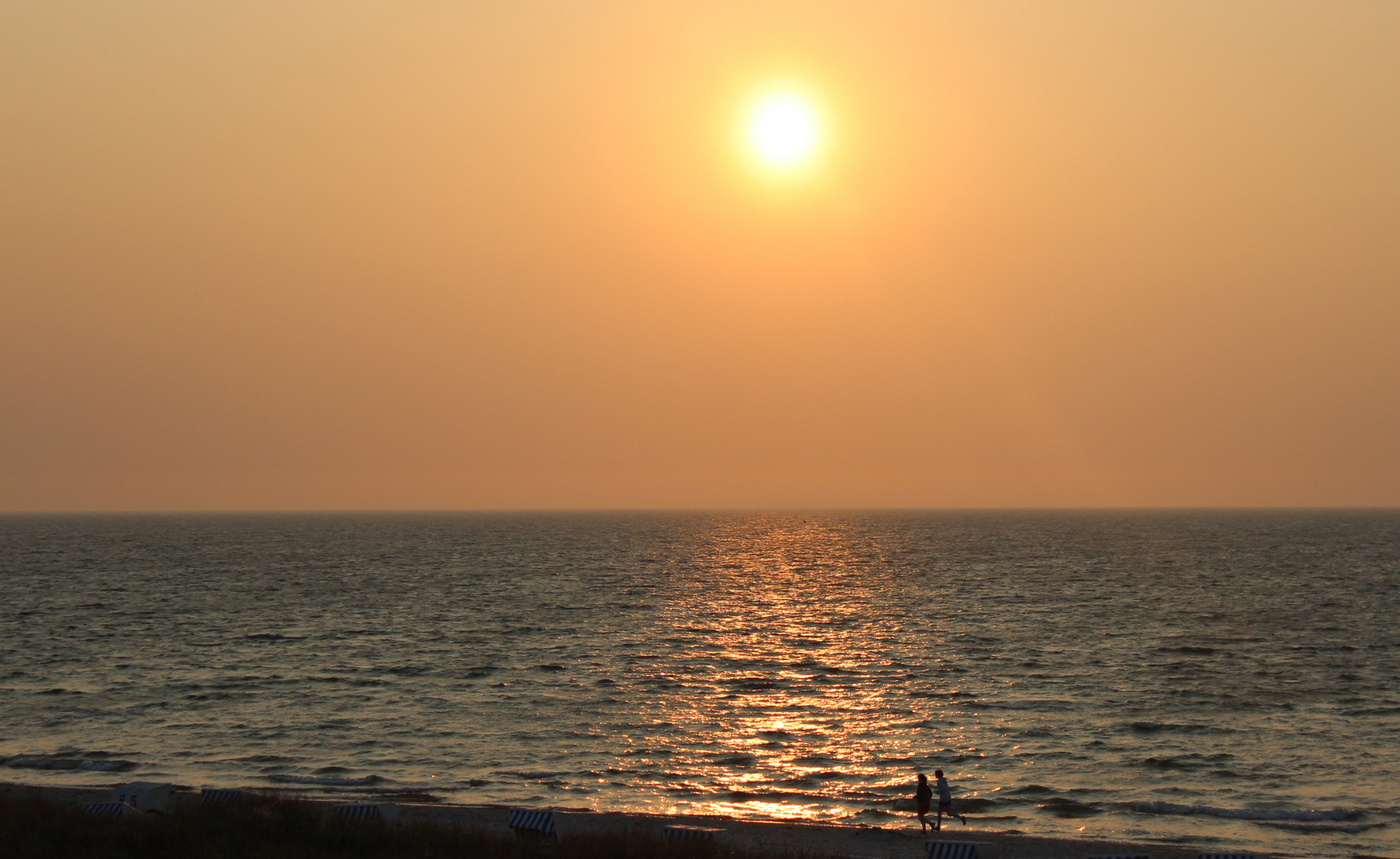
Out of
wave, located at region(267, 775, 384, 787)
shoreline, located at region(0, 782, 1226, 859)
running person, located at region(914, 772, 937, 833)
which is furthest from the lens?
wave, located at region(267, 775, 384, 787)

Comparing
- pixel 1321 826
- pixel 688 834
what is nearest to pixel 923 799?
pixel 688 834

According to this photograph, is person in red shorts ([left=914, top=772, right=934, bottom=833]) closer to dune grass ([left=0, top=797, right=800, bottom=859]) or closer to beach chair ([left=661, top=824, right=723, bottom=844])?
beach chair ([left=661, top=824, right=723, bottom=844])

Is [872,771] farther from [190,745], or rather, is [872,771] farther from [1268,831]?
[190,745]

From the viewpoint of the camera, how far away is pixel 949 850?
27797mm

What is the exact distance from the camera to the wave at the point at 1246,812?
35.0 m

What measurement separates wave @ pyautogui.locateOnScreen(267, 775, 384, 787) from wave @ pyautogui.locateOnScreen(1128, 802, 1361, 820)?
84.5ft

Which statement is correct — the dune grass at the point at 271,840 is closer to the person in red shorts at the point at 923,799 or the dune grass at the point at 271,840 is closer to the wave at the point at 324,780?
the person in red shorts at the point at 923,799

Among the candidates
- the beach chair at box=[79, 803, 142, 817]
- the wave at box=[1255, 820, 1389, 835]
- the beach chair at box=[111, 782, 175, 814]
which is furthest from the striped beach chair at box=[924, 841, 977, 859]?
the beach chair at box=[111, 782, 175, 814]

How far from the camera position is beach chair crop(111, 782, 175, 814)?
2994 cm

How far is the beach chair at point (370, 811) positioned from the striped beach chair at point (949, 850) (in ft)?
44.7

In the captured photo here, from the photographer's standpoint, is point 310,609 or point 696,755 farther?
point 310,609

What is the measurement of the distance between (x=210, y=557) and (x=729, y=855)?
526 ft

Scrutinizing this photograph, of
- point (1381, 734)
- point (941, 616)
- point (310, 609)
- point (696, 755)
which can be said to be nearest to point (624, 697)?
point (696, 755)

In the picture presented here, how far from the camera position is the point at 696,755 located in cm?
4334
